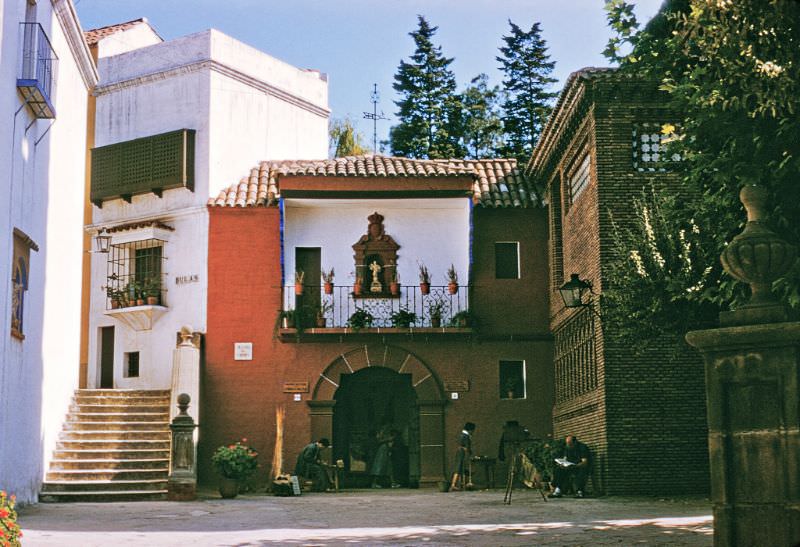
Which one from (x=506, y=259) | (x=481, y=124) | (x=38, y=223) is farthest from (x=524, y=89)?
(x=38, y=223)

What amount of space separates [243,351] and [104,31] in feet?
33.0

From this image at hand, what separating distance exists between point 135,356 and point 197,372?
2667 mm

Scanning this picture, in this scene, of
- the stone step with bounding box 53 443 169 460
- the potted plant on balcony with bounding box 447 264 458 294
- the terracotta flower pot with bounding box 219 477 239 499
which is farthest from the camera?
the potted plant on balcony with bounding box 447 264 458 294

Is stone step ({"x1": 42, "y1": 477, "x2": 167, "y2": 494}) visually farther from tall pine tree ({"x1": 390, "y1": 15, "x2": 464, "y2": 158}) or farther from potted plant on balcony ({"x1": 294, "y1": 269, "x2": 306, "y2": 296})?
tall pine tree ({"x1": 390, "y1": 15, "x2": 464, "y2": 158})

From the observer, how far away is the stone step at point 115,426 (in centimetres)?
2220

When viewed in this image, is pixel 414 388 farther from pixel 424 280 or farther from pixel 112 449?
pixel 112 449

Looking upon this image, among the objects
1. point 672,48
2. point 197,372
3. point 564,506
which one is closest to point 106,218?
point 197,372

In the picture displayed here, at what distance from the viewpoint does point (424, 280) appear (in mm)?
25312

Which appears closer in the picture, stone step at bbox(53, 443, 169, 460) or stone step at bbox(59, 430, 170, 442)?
stone step at bbox(53, 443, 169, 460)

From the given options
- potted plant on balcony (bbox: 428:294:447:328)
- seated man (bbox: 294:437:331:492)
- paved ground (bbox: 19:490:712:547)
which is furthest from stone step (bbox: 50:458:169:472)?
potted plant on balcony (bbox: 428:294:447:328)

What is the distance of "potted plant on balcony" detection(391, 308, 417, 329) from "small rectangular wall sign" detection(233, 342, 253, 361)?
335 cm

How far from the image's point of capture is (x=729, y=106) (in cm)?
1029

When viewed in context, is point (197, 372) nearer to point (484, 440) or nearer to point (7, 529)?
point (484, 440)

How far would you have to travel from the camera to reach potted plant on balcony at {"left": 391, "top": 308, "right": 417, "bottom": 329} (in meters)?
25.1
